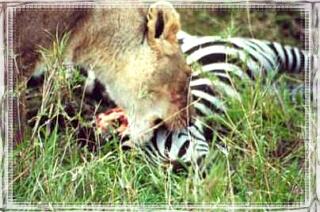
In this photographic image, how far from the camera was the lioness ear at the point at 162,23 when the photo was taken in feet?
3.99

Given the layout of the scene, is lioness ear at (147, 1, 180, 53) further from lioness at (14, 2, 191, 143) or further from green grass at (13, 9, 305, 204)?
green grass at (13, 9, 305, 204)

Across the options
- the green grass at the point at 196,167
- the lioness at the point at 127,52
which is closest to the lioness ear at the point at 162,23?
the lioness at the point at 127,52

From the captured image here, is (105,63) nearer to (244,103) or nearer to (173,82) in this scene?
(173,82)

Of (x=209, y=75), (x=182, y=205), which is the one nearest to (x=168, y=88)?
(x=209, y=75)

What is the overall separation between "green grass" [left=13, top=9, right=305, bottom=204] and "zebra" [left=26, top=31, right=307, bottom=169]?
0.02m

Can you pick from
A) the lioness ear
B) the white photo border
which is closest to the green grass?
the white photo border

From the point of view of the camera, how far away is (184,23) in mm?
1220

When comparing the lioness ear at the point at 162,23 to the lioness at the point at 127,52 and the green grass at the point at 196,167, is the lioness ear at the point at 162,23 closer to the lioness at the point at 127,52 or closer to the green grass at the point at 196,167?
the lioness at the point at 127,52

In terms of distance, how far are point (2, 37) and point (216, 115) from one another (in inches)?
16.2

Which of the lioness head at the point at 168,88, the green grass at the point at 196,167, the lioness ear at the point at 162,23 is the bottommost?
the green grass at the point at 196,167

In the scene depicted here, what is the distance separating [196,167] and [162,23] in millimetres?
267

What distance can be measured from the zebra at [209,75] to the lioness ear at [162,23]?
0.02 meters

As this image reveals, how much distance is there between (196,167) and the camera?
3.95 feet

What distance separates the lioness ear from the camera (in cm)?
122
